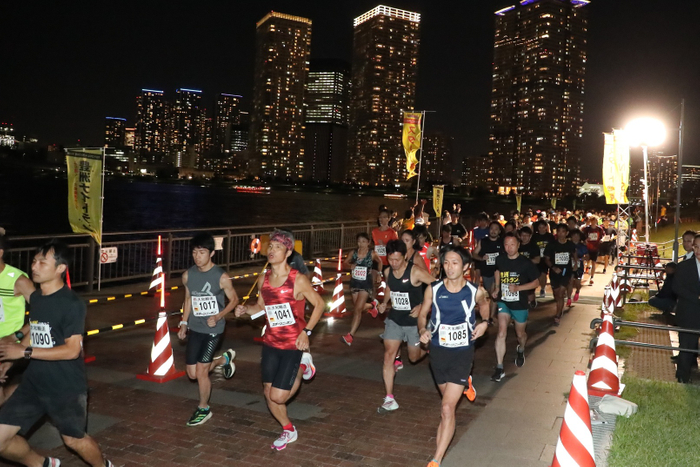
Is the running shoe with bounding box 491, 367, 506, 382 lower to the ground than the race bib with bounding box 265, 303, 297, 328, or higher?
lower

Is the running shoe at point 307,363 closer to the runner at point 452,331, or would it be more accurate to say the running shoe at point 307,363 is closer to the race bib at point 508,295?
the runner at point 452,331

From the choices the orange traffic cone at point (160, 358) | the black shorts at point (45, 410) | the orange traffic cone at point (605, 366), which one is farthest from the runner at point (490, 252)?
the black shorts at point (45, 410)

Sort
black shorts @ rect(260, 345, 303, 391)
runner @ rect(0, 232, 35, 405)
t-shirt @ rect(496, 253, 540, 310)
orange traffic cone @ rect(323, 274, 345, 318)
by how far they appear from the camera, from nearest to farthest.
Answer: runner @ rect(0, 232, 35, 405)
black shorts @ rect(260, 345, 303, 391)
t-shirt @ rect(496, 253, 540, 310)
orange traffic cone @ rect(323, 274, 345, 318)

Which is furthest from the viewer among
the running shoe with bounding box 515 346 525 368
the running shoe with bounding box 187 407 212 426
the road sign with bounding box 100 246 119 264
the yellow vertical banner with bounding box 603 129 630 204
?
the yellow vertical banner with bounding box 603 129 630 204

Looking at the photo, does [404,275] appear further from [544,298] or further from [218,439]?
[544,298]

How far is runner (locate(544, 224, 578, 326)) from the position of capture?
488 inches

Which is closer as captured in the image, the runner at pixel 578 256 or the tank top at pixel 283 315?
the tank top at pixel 283 315

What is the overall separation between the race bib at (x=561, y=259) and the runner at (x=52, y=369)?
33.4ft

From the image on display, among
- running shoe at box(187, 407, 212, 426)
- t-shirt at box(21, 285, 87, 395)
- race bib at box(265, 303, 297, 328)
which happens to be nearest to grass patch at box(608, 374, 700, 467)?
race bib at box(265, 303, 297, 328)

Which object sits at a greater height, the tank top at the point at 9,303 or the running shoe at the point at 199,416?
the tank top at the point at 9,303

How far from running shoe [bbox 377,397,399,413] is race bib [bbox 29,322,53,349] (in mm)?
3582

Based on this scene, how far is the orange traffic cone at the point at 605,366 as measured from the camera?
22.0 ft

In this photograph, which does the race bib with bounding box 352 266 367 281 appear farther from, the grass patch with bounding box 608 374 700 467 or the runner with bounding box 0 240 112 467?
the runner with bounding box 0 240 112 467

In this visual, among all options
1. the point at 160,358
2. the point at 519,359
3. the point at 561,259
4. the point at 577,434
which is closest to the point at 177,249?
the point at 561,259
